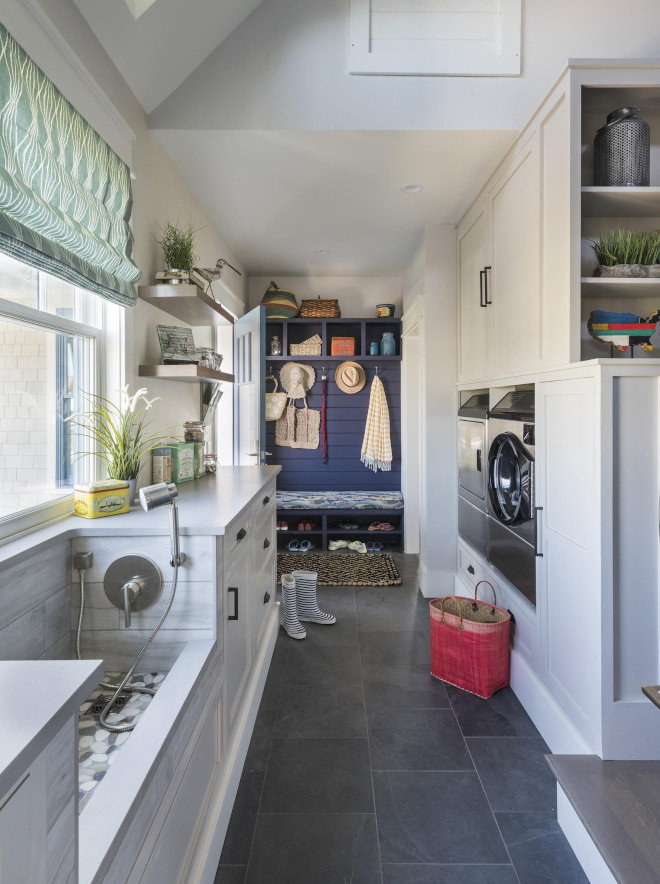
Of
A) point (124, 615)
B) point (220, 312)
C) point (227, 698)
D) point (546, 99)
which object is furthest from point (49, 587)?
point (546, 99)

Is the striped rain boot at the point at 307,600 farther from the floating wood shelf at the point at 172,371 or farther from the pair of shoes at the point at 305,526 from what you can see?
the pair of shoes at the point at 305,526

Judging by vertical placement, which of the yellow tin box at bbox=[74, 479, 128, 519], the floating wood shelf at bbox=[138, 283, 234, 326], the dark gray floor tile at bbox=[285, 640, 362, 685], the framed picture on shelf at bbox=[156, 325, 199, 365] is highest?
the floating wood shelf at bbox=[138, 283, 234, 326]

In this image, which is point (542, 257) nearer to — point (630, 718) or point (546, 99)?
point (546, 99)

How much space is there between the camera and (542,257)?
1.98 metres

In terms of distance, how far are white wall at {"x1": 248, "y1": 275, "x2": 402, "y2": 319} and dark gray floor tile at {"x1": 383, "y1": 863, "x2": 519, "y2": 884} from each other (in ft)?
13.4

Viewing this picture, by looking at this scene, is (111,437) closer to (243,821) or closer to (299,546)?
(243,821)

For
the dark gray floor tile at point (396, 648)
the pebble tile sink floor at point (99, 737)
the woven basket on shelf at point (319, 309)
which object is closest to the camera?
the pebble tile sink floor at point (99, 737)

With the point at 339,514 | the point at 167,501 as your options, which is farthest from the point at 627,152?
the point at 339,514

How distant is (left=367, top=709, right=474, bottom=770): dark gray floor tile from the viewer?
70.1 inches

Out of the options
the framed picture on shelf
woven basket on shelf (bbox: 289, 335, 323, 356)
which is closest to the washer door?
the framed picture on shelf

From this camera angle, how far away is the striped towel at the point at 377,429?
4594 millimetres

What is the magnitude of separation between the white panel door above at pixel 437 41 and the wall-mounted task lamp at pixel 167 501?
191 cm

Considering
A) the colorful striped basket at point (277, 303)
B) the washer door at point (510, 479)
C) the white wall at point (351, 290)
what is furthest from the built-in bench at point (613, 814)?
the white wall at point (351, 290)

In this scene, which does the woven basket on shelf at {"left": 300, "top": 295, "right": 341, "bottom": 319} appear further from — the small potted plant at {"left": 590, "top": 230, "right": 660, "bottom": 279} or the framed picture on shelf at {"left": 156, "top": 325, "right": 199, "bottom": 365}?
the small potted plant at {"left": 590, "top": 230, "right": 660, "bottom": 279}
